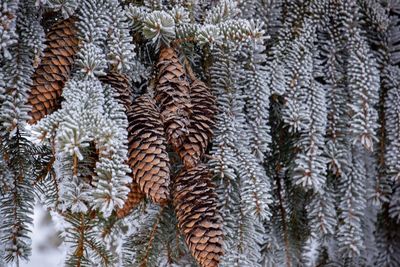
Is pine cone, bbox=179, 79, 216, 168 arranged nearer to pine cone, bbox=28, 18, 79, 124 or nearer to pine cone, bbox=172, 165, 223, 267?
pine cone, bbox=172, 165, 223, 267

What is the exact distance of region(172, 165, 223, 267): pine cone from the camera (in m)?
0.62

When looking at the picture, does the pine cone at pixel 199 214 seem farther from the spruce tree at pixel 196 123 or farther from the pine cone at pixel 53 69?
the pine cone at pixel 53 69

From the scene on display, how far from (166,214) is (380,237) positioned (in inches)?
21.9

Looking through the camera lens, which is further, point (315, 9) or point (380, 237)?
point (380, 237)

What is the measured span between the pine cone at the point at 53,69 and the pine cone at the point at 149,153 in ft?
0.31

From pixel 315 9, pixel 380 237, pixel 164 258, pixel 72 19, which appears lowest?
pixel 164 258

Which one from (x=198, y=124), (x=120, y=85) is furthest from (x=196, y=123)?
(x=120, y=85)

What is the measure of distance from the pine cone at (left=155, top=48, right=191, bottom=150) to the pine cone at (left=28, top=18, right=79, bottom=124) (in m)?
0.12

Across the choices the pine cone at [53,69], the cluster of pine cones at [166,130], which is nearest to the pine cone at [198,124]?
the cluster of pine cones at [166,130]

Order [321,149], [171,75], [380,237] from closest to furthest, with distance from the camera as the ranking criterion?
[171,75] < [321,149] < [380,237]

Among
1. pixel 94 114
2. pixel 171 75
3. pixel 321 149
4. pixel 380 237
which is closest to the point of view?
pixel 94 114

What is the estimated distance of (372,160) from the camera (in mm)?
887

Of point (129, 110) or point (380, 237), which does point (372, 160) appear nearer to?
point (380, 237)

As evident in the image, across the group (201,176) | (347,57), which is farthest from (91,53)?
(347,57)
